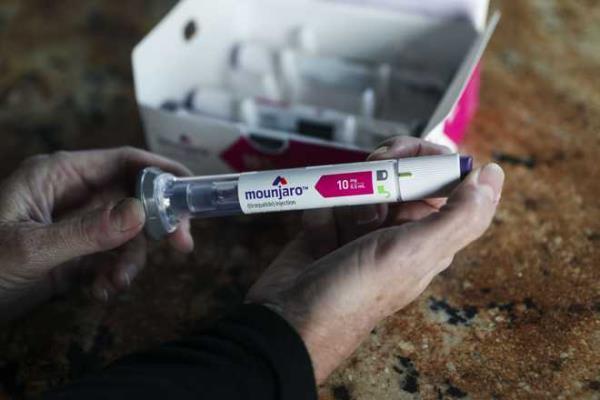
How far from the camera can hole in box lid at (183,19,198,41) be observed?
36.1 inches

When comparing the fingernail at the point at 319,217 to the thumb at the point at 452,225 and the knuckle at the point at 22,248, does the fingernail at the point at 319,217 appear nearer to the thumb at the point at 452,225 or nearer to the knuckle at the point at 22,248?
the thumb at the point at 452,225

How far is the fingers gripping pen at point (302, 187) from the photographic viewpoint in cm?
57

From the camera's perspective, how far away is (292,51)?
994mm

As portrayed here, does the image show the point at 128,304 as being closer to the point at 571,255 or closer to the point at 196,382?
the point at 196,382

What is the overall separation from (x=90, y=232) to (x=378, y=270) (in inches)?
10.2

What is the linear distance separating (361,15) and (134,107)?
0.36 metres

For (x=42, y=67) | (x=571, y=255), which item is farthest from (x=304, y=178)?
(x=42, y=67)

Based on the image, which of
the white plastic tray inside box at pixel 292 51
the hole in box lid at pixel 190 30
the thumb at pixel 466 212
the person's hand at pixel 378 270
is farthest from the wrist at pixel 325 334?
the hole in box lid at pixel 190 30

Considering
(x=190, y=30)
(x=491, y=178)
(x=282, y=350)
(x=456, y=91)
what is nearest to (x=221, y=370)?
(x=282, y=350)

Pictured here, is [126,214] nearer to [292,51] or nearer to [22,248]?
[22,248]

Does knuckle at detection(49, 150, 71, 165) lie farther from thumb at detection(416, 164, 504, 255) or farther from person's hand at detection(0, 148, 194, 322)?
thumb at detection(416, 164, 504, 255)

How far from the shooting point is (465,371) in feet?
2.06

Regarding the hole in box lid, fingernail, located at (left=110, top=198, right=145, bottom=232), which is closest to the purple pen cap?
fingernail, located at (left=110, top=198, right=145, bottom=232)

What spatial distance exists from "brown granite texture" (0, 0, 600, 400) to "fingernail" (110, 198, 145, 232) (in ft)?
0.50
